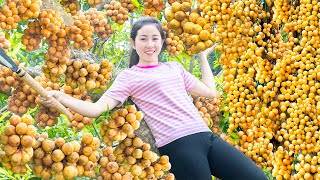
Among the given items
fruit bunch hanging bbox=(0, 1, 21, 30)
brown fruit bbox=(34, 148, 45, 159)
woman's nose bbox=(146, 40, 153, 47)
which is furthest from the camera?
woman's nose bbox=(146, 40, 153, 47)

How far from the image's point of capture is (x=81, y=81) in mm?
2184

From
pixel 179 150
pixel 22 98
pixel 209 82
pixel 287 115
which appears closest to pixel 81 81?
pixel 22 98

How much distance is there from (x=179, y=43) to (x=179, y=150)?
0.66 metres

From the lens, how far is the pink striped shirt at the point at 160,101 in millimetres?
2246

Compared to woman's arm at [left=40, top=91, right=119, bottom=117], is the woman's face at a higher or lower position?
higher

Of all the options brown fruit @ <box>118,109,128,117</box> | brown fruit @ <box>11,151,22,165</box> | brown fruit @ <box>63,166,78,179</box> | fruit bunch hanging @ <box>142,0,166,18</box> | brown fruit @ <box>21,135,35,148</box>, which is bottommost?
brown fruit @ <box>63,166,78,179</box>

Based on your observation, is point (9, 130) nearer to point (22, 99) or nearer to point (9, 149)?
point (9, 149)

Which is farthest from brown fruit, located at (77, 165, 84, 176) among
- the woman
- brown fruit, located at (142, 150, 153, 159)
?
the woman

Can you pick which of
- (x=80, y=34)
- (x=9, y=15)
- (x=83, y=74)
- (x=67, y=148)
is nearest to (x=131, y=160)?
(x=67, y=148)

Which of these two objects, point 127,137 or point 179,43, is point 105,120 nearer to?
point 127,137

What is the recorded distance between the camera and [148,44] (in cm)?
235

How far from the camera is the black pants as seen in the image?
221 cm

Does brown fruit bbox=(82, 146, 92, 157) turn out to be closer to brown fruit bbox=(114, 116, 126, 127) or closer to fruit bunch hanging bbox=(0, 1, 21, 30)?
brown fruit bbox=(114, 116, 126, 127)

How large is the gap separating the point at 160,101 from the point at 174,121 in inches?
4.4
